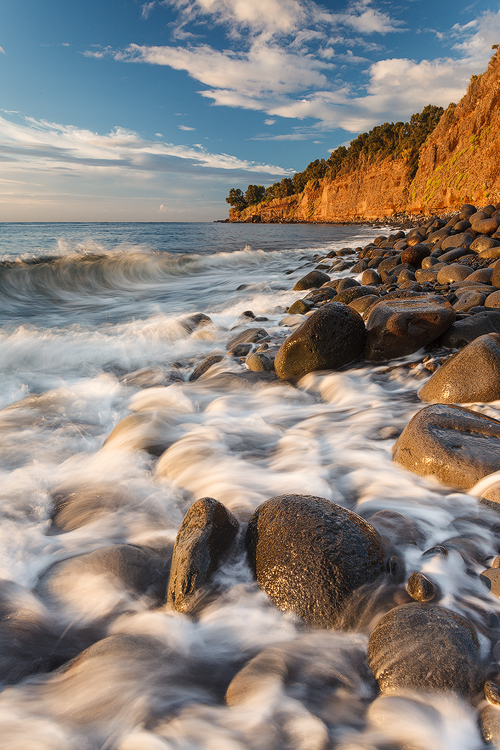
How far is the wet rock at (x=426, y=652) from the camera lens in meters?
1.40

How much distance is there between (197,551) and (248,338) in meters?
4.78

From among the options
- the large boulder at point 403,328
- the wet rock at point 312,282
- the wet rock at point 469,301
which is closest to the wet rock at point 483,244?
the wet rock at point 312,282

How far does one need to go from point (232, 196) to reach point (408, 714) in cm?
12106

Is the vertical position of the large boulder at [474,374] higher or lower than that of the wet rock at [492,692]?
higher

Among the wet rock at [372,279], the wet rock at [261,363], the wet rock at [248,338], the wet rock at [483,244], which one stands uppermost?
the wet rock at [483,244]

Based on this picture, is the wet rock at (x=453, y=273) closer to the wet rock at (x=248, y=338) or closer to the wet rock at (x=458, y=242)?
the wet rock at (x=458, y=242)

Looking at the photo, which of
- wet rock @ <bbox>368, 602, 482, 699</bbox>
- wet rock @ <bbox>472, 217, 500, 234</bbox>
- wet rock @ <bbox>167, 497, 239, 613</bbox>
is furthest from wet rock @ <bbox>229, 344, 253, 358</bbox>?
wet rock @ <bbox>472, 217, 500, 234</bbox>

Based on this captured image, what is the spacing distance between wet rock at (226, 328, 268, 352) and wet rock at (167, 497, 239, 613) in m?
4.36

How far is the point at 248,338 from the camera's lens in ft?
21.4

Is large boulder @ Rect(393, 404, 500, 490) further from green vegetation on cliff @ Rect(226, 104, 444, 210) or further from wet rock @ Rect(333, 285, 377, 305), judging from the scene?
green vegetation on cliff @ Rect(226, 104, 444, 210)

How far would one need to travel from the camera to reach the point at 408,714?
138cm

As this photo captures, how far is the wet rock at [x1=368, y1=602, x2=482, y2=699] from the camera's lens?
1.40 m

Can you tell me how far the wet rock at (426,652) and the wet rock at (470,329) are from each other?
3745 millimetres

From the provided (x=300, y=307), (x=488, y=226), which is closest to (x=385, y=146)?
(x=488, y=226)
